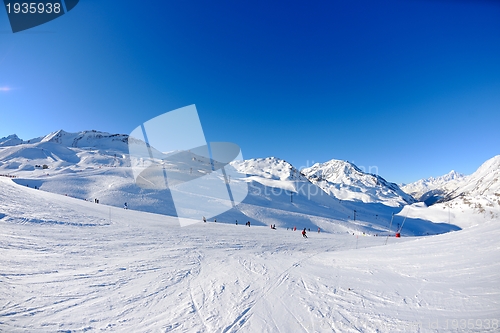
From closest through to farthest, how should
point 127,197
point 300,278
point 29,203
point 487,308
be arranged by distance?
point 487,308, point 300,278, point 29,203, point 127,197

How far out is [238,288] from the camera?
293 inches

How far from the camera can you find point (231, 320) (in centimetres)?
553

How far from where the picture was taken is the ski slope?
203 inches

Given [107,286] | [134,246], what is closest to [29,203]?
[134,246]

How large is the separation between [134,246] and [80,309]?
6494 mm

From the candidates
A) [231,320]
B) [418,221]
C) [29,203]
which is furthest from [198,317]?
[418,221]

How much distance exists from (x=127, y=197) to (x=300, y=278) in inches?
1570

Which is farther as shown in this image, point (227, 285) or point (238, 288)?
point (227, 285)

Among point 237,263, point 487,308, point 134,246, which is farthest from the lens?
point 134,246

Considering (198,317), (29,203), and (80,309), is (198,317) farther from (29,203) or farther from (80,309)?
(29,203)

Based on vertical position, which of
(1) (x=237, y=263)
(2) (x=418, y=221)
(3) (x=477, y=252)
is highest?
(3) (x=477, y=252)

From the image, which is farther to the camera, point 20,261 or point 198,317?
point 20,261

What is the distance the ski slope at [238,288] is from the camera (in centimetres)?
516

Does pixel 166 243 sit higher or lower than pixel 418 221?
higher
